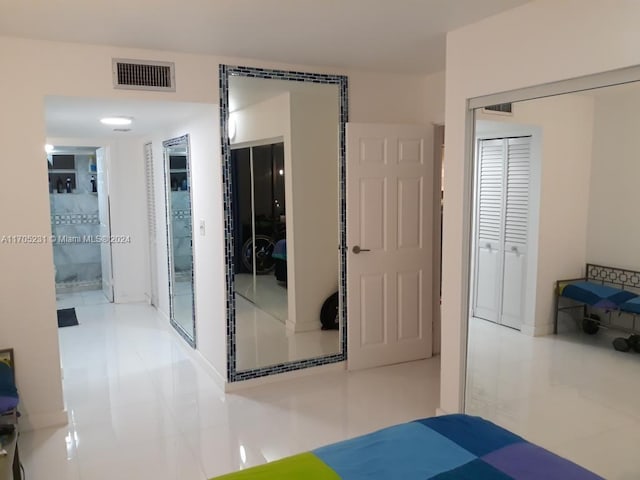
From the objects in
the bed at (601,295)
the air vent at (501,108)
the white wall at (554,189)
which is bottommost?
the bed at (601,295)

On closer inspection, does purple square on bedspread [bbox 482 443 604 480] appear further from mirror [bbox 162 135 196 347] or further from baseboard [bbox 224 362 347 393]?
mirror [bbox 162 135 196 347]

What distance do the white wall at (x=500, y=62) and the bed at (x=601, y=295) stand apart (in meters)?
0.57

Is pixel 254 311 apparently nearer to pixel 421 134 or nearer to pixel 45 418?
pixel 45 418

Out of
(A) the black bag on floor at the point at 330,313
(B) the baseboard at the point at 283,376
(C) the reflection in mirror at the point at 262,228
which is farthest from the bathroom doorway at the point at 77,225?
(B) the baseboard at the point at 283,376

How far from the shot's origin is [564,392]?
275 centimetres

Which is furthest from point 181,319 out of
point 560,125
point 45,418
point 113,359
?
point 560,125

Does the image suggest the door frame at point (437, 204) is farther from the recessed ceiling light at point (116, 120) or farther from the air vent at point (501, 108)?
the recessed ceiling light at point (116, 120)

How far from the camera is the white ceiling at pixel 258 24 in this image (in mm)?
2477

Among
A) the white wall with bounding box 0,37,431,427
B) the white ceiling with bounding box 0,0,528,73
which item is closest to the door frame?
the white ceiling with bounding box 0,0,528,73

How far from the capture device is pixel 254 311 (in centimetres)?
421

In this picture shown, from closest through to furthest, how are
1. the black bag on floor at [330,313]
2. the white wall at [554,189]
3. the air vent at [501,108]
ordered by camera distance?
1. the white wall at [554,189]
2. the air vent at [501,108]
3. the black bag on floor at [330,313]

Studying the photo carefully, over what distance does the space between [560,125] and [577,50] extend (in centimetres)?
39

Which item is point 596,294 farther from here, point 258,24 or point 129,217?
point 129,217

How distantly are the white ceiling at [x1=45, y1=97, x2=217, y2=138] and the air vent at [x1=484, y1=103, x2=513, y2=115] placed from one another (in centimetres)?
184
